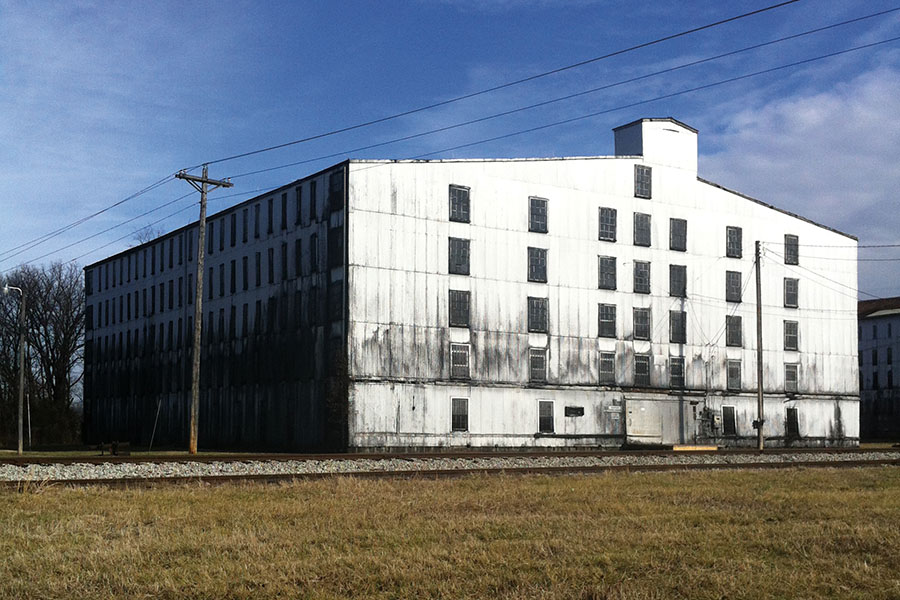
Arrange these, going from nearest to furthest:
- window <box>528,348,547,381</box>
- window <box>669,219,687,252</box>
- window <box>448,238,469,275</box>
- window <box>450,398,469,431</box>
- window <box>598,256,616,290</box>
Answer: window <box>450,398,469,431</box> < window <box>448,238,469,275</box> < window <box>528,348,547,381</box> < window <box>598,256,616,290</box> < window <box>669,219,687,252</box>

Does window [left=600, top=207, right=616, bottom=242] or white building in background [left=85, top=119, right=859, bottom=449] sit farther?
window [left=600, top=207, right=616, bottom=242]

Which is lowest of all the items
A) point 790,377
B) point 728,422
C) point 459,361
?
point 728,422

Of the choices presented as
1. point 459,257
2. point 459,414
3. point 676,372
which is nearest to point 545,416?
point 459,414

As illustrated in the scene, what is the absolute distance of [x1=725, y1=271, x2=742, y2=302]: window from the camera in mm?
55000

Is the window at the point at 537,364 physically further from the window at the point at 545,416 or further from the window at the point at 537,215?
the window at the point at 537,215

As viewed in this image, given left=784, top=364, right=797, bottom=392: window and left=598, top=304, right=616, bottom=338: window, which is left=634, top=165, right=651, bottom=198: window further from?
left=784, top=364, right=797, bottom=392: window

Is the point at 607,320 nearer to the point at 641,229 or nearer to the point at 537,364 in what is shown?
the point at 537,364

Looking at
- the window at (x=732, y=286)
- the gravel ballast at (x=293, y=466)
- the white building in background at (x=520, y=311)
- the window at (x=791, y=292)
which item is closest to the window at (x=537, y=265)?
the white building in background at (x=520, y=311)

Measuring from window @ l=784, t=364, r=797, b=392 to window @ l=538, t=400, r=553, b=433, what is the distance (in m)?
16.9

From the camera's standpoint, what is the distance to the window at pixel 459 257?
1767 inches

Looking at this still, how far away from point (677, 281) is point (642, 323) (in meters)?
3.55

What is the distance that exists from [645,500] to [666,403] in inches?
1444

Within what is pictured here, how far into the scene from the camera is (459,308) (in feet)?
147

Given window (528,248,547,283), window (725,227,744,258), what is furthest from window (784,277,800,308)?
window (528,248,547,283)
